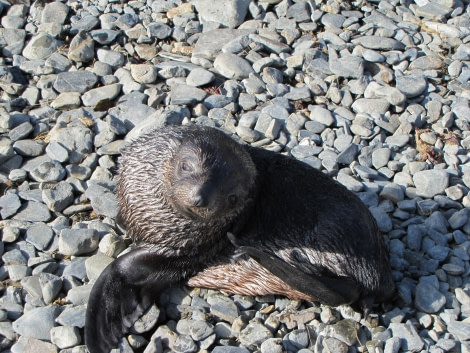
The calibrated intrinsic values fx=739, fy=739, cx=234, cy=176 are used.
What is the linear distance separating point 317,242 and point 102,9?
15.8 feet

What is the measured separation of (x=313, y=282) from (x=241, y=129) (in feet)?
8.30

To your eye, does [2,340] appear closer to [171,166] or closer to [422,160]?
[171,166]

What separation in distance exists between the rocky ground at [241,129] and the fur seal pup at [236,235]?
0.17 metres

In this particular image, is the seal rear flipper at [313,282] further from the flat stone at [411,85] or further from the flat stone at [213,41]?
the flat stone at [213,41]

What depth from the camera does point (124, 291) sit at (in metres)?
5.76

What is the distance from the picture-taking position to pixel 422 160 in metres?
7.38

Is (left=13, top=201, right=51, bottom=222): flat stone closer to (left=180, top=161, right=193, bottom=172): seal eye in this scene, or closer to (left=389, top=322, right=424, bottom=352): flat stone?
(left=180, top=161, right=193, bottom=172): seal eye

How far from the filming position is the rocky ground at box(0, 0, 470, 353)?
5.64 meters

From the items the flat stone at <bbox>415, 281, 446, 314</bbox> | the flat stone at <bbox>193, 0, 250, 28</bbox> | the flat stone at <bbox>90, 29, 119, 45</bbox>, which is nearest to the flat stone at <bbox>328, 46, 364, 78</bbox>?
the flat stone at <bbox>193, 0, 250, 28</bbox>

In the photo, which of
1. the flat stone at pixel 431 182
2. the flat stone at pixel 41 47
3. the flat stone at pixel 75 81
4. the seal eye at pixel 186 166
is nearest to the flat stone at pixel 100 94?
the flat stone at pixel 75 81

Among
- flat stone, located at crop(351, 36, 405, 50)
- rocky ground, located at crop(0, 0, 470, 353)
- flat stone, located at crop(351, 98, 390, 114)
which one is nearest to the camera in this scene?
rocky ground, located at crop(0, 0, 470, 353)

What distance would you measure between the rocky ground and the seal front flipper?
11cm

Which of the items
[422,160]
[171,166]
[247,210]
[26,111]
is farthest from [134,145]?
A: [422,160]

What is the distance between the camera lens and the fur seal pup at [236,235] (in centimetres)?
552
